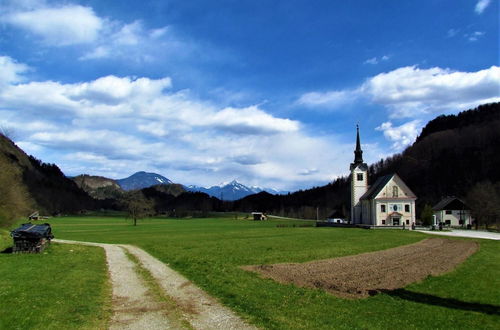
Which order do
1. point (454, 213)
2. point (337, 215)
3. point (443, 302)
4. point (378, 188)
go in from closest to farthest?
point (443, 302) → point (378, 188) → point (454, 213) → point (337, 215)

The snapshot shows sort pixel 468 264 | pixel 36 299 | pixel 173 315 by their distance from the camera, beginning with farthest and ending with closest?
pixel 468 264
pixel 36 299
pixel 173 315

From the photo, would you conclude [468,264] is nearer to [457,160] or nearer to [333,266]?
[333,266]

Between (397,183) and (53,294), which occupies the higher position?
(397,183)

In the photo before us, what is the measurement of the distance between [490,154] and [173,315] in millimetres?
179772

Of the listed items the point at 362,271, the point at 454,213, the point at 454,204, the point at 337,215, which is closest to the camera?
the point at 362,271

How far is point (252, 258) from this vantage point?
89.8ft

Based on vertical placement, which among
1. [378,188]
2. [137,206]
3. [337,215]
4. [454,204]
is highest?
[378,188]

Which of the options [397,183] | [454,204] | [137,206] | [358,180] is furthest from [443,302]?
[137,206]

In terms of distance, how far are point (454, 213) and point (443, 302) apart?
93145mm

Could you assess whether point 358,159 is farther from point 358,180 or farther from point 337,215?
point 337,215

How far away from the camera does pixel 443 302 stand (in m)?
15.7

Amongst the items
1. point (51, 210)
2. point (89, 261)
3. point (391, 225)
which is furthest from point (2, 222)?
point (51, 210)

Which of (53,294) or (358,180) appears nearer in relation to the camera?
(53,294)

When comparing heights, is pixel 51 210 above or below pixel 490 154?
below
